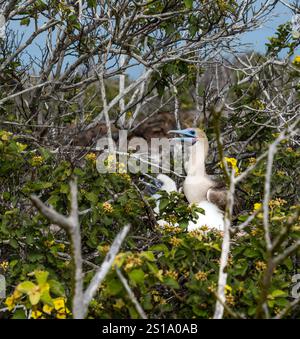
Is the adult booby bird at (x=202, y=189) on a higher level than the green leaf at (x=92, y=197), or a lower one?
lower

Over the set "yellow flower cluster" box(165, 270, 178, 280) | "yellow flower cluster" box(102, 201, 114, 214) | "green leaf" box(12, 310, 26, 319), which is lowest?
"green leaf" box(12, 310, 26, 319)

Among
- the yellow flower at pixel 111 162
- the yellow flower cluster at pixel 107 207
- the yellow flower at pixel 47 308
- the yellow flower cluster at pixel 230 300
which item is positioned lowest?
the yellow flower cluster at pixel 230 300

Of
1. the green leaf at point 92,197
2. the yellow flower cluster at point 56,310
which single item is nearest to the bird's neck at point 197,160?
the green leaf at point 92,197

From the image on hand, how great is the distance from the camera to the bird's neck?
4.78 metres

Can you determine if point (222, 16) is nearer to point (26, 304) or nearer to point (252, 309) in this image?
point (252, 309)

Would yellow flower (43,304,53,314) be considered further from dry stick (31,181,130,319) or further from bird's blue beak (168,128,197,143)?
bird's blue beak (168,128,197,143)

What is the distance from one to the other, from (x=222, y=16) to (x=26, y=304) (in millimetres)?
3166

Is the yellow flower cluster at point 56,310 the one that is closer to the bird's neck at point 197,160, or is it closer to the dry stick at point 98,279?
the dry stick at point 98,279

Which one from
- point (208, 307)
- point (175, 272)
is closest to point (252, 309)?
point (208, 307)

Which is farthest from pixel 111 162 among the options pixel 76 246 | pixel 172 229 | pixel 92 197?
pixel 76 246

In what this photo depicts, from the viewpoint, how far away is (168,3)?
4758 mm

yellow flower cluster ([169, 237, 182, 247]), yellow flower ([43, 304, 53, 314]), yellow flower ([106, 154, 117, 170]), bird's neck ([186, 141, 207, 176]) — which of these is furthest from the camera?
bird's neck ([186, 141, 207, 176])

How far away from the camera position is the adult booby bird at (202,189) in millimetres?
4465

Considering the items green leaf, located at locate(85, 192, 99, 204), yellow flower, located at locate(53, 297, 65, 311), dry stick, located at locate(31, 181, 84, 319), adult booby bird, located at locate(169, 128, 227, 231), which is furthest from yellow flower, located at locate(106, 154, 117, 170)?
dry stick, located at locate(31, 181, 84, 319)
